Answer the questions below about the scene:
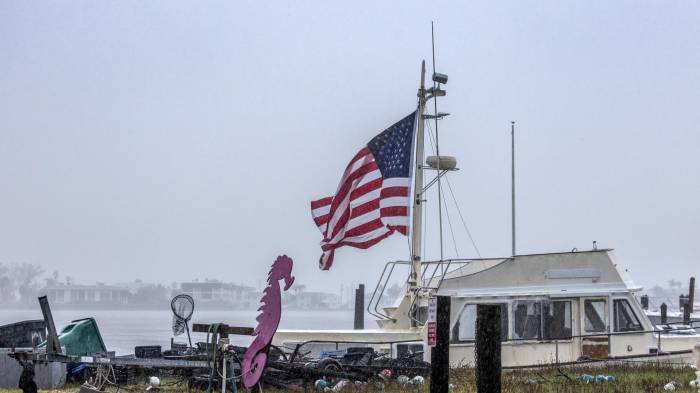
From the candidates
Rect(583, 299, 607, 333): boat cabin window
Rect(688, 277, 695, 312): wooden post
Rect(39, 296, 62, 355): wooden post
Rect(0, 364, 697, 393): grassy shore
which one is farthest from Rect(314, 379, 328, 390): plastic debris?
Rect(688, 277, 695, 312): wooden post

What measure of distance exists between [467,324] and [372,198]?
12.8ft

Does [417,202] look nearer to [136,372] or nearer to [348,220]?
[348,220]

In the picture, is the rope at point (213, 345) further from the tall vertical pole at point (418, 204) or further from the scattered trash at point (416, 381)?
the tall vertical pole at point (418, 204)

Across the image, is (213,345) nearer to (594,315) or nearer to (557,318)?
(557,318)

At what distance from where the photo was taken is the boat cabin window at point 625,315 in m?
22.1

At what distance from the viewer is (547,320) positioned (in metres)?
22.2

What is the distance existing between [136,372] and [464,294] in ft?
25.9

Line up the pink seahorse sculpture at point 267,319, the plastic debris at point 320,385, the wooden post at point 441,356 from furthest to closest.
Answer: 1. the plastic debris at point 320,385
2. the pink seahorse sculpture at point 267,319
3. the wooden post at point 441,356

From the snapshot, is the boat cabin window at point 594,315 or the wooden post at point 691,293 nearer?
the boat cabin window at point 594,315

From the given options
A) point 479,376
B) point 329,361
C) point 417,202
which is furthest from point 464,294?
point 479,376

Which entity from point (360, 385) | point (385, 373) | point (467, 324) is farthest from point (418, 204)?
point (360, 385)

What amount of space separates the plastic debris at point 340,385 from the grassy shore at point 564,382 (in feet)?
0.56

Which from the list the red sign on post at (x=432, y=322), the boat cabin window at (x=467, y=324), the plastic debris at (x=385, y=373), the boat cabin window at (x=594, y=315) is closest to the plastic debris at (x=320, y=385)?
the plastic debris at (x=385, y=373)

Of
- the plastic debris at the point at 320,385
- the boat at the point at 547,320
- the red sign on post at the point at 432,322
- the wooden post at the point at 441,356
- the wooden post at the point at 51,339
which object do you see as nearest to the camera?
A: the red sign on post at the point at 432,322
